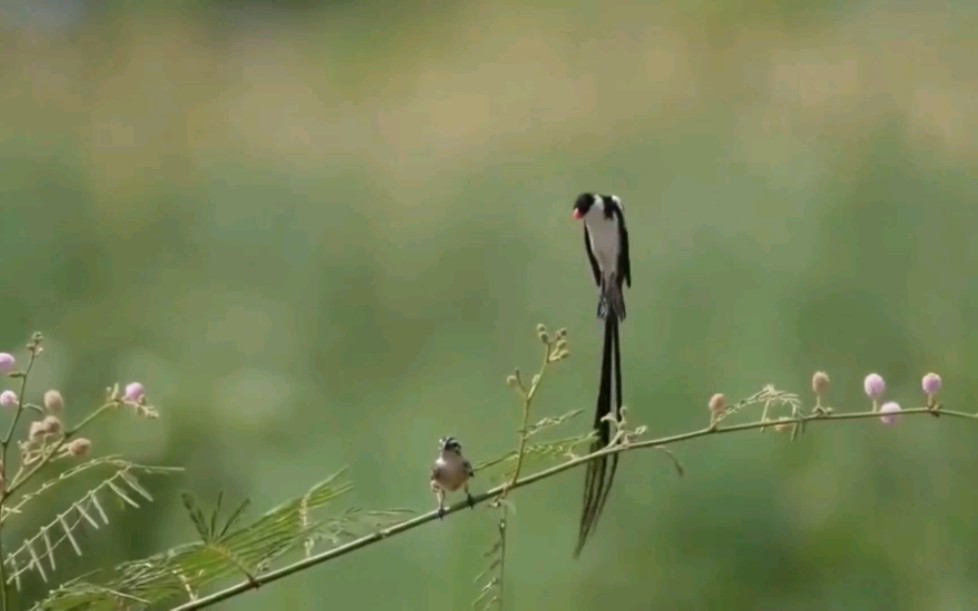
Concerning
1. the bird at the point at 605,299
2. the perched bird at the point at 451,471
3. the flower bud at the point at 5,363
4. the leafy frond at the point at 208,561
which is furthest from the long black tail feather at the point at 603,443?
the flower bud at the point at 5,363

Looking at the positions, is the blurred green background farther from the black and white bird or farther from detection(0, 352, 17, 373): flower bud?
detection(0, 352, 17, 373): flower bud

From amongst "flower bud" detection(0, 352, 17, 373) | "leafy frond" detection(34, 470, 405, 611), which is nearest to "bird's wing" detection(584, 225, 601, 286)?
"leafy frond" detection(34, 470, 405, 611)

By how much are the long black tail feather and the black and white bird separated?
0.02 metres

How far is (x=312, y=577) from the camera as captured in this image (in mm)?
1007

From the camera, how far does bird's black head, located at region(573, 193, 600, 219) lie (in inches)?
35.6

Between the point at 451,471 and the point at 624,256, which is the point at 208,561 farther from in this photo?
the point at 624,256

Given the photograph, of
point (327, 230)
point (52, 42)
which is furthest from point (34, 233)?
point (327, 230)

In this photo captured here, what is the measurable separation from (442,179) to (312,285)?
0.16m

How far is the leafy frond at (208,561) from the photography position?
2.28 ft

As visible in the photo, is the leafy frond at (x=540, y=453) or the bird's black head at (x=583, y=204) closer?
the leafy frond at (x=540, y=453)

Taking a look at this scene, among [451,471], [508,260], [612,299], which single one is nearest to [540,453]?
[451,471]

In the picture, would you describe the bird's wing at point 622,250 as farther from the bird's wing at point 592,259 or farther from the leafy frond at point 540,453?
the leafy frond at point 540,453

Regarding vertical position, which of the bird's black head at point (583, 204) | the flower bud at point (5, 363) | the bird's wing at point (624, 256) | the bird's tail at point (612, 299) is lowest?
the bird's tail at point (612, 299)

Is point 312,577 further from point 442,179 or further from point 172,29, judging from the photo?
point 172,29
